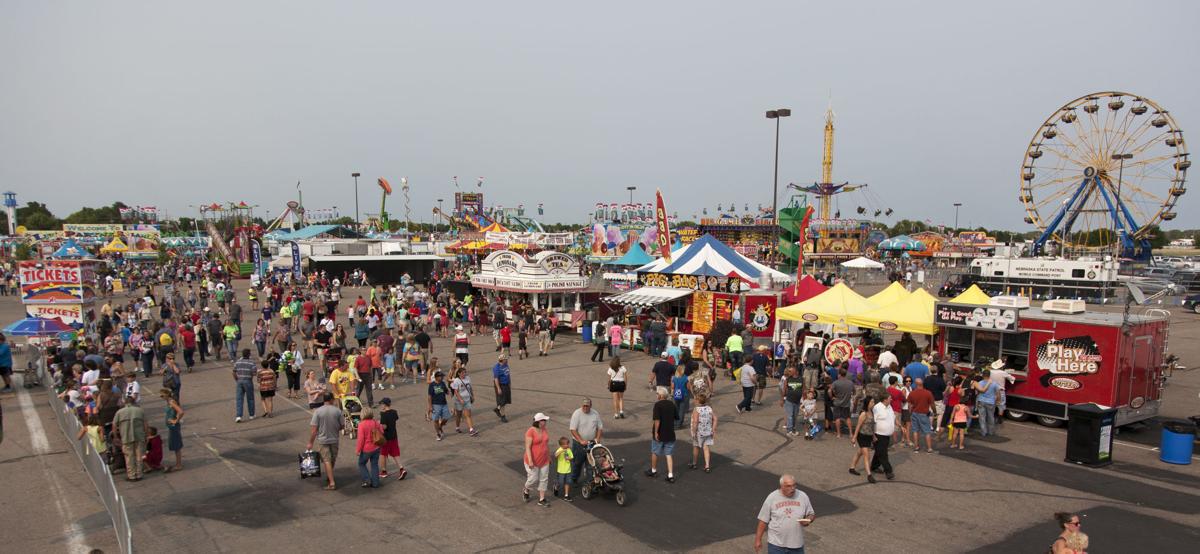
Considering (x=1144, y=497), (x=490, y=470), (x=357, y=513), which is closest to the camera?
(x=357, y=513)

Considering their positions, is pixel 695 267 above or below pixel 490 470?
above

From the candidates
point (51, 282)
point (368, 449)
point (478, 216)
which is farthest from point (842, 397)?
point (478, 216)

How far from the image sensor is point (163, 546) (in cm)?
726

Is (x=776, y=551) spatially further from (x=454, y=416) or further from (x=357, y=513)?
(x=454, y=416)

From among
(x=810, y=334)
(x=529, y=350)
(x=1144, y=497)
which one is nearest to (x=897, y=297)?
(x=810, y=334)

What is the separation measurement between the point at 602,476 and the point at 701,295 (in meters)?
13.1

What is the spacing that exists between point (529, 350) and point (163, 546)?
1350 cm

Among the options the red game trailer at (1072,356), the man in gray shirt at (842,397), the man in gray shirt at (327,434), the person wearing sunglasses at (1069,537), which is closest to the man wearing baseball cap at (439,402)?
the man in gray shirt at (327,434)

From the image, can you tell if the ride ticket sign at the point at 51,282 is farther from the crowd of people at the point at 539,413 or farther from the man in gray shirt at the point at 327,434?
the man in gray shirt at the point at 327,434

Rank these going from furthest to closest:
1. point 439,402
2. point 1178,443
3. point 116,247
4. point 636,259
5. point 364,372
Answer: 1. point 116,247
2. point 636,259
3. point 364,372
4. point 439,402
5. point 1178,443

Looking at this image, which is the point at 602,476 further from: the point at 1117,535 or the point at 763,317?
the point at 763,317

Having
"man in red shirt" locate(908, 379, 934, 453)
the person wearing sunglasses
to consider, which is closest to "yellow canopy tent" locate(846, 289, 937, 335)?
"man in red shirt" locate(908, 379, 934, 453)

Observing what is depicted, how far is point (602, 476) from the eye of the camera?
8.63 m

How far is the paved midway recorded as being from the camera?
7562 millimetres
